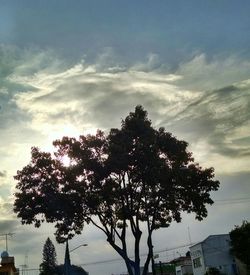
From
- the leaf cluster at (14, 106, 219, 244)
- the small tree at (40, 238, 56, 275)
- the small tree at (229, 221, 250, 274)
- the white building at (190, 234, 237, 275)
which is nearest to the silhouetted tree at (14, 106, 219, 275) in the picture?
the leaf cluster at (14, 106, 219, 244)

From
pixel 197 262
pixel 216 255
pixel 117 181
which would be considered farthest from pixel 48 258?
pixel 117 181

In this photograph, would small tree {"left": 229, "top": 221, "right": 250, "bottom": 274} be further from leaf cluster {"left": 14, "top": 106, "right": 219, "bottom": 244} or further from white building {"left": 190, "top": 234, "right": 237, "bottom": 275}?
leaf cluster {"left": 14, "top": 106, "right": 219, "bottom": 244}

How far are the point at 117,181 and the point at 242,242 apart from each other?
45.0 metres

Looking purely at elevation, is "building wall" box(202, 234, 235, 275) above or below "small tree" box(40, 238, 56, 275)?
below

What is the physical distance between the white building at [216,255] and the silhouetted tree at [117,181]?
4963 centimetres

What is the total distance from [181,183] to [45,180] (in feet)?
33.8

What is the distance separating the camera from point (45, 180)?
33062 mm

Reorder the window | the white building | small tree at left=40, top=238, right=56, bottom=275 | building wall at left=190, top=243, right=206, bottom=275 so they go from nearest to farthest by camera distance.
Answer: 1. the white building
2. building wall at left=190, top=243, right=206, bottom=275
3. the window
4. small tree at left=40, top=238, right=56, bottom=275

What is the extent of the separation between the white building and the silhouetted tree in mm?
49632

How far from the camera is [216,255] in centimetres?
8181

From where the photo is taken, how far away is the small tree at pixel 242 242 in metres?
69.7

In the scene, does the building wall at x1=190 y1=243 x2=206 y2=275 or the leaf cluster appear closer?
the leaf cluster

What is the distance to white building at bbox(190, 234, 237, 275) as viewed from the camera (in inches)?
3113

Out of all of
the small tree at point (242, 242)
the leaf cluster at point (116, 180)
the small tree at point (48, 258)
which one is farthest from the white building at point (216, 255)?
the small tree at point (48, 258)
